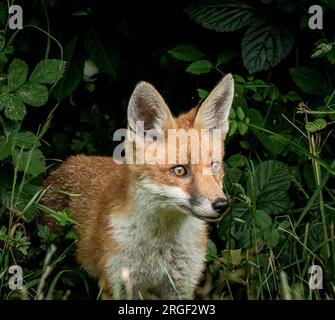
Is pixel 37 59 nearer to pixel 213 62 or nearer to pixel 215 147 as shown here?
pixel 213 62

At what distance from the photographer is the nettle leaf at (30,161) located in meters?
5.20

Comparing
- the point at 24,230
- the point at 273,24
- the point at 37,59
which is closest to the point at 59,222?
the point at 24,230

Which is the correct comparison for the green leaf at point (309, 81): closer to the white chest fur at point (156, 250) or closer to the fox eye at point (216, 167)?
the fox eye at point (216, 167)

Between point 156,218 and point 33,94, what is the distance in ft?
3.61

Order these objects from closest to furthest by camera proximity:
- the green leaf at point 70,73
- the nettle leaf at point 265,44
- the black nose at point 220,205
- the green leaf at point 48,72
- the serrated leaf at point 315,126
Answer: the black nose at point 220,205 → the serrated leaf at point 315,126 → the green leaf at point 48,72 → the nettle leaf at point 265,44 → the green leaf at point 70,73

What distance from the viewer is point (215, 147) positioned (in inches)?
197

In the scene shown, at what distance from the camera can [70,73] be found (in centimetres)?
624

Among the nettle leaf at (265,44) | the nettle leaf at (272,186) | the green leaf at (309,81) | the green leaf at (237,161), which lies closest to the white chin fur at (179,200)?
the nettle leaf at (272,186)

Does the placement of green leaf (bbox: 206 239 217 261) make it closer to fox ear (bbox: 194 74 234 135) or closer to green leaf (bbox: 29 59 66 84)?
fox ear (bbox: 194 74 234 135)

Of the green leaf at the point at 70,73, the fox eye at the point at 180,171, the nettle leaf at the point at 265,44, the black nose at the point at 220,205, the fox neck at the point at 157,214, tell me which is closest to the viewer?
the black nose at the point at 220,205

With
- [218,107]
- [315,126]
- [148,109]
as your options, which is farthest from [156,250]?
[315,126]

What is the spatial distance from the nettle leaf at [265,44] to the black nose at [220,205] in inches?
62.1

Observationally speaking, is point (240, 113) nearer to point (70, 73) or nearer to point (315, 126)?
point (315, 126)
